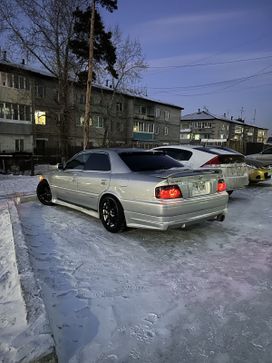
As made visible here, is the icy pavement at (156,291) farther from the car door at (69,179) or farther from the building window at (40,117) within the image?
the building window at (40,117)

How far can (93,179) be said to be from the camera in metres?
5.79

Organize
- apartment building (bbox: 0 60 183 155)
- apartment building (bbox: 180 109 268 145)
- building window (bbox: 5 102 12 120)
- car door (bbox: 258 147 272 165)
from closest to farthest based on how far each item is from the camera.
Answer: car door (bbox: 258 147 272 165) < apartment building (bbox: 0 60 183 155) < building window (bbox: 5 102 12 120) < apartment building (bbox: 180 109 268 145)

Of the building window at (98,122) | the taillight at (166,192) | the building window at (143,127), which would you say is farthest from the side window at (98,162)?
the building window at (143,127)

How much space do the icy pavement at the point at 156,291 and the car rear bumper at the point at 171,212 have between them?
1.13 feet

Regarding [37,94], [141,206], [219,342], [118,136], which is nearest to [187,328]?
[219,342]

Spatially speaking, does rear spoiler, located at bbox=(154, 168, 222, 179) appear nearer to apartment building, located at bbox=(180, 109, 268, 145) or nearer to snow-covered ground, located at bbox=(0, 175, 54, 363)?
snow-covered ground, located at bbox=(0, 175, 54, 363)

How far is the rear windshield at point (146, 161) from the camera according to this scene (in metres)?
5.34

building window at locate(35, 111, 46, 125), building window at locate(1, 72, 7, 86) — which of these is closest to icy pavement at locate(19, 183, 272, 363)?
building window at locate(1, 72, 7, 86)

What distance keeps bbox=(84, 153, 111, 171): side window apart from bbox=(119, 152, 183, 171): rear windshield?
33cm

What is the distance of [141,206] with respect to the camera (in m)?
4.77

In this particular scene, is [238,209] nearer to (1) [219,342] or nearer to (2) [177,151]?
(2) [177,151]

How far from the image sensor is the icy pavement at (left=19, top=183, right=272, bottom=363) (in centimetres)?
247

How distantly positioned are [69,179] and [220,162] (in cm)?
366

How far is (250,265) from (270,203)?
4551mm
